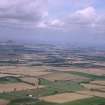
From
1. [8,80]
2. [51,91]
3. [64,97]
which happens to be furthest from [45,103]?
[8,80]

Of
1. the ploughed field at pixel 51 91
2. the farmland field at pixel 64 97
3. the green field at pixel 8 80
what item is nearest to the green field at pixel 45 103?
the ploughed field at pixel 51 91

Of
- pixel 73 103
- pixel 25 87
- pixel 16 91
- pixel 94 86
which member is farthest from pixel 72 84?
pixel 73 103

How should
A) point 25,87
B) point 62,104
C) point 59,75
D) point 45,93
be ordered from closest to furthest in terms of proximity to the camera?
point 62,104, point 45,93, point 25,87, point 59,75

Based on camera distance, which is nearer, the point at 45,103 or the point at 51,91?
the point at 45,103

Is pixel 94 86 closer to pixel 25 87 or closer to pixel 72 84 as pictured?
pixel 72 84

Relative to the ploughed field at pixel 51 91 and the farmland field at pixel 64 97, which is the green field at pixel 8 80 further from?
the farmland field at pixel 64 97

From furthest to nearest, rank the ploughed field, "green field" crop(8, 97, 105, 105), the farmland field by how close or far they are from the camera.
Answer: the farmland field
the ploughed field
"green field" crop(8, 97, 105, 105)

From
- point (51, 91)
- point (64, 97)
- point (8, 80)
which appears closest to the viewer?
point (64, 97)

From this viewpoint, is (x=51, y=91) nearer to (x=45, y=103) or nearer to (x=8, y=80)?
(x=45, y=103)

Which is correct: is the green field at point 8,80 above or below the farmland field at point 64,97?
above

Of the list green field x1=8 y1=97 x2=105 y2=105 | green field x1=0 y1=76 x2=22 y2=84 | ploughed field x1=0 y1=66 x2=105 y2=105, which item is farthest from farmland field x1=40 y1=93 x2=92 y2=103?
green field x1=0 y1=76 x2=22 y2=84

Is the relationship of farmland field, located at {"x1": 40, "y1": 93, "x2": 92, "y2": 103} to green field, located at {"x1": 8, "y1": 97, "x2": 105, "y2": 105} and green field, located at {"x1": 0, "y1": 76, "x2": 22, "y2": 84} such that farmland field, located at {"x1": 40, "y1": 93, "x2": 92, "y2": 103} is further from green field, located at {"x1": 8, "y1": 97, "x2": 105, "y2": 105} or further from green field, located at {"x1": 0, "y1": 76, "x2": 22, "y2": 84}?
green field, located at {"x1": 0, "y1": 76, "x2": 22, "y2": 84}
